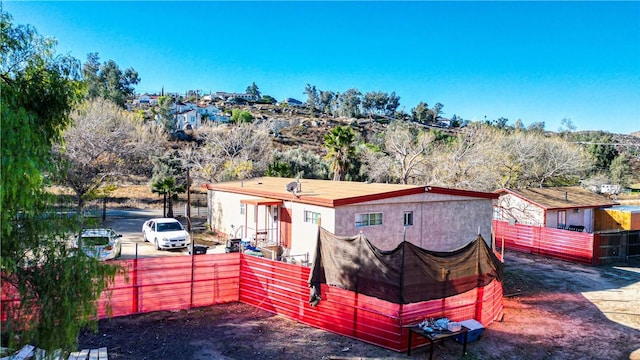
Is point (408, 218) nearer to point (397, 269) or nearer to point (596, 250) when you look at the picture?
point (397, 269)

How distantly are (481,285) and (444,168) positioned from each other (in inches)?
869

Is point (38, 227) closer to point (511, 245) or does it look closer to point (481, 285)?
point (481, 285)

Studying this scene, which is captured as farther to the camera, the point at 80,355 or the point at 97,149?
the point at 97,149

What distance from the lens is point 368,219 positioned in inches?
666

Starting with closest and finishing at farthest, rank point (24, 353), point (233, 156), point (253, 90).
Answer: point (24, 353) → point (233, 156) → point (253, 90)

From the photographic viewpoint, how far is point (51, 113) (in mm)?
6410

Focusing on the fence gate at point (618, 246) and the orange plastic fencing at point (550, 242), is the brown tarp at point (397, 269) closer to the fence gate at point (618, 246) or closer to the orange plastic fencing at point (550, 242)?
the orange plastic fencing at point (550, 242)

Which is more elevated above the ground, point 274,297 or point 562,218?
point 562,218

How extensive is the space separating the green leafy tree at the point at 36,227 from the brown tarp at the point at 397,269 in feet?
18.9

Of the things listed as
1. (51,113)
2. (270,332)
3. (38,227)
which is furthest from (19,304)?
(270,332)

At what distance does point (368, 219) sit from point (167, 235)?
10939 mm

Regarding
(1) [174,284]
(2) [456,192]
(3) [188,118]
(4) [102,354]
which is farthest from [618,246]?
(3) [188,118]

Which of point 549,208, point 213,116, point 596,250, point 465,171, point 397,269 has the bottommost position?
point 596,250

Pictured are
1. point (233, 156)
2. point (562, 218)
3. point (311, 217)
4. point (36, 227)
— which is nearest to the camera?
point (36, 227)
